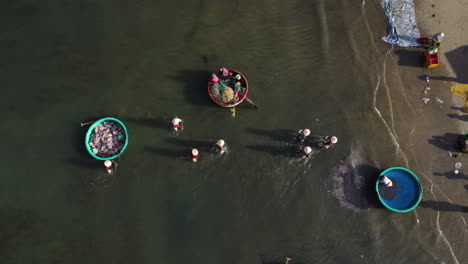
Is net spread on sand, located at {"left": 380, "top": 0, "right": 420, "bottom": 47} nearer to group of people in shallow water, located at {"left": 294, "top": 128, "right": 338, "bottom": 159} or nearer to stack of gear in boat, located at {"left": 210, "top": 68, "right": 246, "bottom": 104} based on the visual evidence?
group of people in shallow water, located at {"left": 294, "top": 128, "right": 338, "bottom": 159}

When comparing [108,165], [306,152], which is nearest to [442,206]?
[306,152]

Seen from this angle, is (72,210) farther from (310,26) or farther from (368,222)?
(310,26)

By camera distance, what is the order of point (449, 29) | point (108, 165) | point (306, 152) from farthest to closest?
1. point (449, 29)
2. point (306, 152)
3. point (108, 165)

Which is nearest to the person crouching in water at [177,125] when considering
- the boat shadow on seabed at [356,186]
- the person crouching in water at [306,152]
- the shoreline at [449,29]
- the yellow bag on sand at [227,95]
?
the yellow bag on sand at [227,95]

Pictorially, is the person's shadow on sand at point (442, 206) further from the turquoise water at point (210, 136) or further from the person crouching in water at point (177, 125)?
the person crouching in water at point (177, 125)

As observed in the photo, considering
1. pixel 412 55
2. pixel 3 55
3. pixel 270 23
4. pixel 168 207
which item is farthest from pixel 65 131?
pixel 412 55

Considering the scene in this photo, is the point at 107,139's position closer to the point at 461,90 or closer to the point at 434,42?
the point at 434,42
